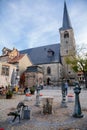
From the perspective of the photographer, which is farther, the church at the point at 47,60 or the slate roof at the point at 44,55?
the slate roof at the point at 44,55

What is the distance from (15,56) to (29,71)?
6380mm

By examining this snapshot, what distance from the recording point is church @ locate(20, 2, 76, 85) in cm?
4472

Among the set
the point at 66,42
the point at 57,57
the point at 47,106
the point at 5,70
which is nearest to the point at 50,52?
the point at 57,57

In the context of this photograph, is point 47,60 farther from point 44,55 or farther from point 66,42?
point 66,42


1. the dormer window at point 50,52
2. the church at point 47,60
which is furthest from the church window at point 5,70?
the dormer window at point 50,52

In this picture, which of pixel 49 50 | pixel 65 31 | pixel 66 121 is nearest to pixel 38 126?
pixel 66 121

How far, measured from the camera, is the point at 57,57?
4619 centimetres

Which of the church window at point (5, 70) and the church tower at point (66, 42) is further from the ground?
the church tower at point (66, 42)

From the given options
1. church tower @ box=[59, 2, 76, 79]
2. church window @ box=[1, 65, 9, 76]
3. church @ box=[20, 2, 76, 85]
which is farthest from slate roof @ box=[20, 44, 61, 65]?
church window @ box=[1, 65, 9, 76]

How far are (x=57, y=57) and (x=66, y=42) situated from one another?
652cm

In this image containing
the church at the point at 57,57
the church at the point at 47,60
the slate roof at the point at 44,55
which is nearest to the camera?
the church at the point at 47,60

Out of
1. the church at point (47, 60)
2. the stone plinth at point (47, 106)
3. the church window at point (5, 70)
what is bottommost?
the stone plinth at point (47, 106)

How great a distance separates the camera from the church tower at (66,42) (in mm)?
46062

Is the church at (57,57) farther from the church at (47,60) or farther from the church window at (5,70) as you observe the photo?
the church window at (5,70)
